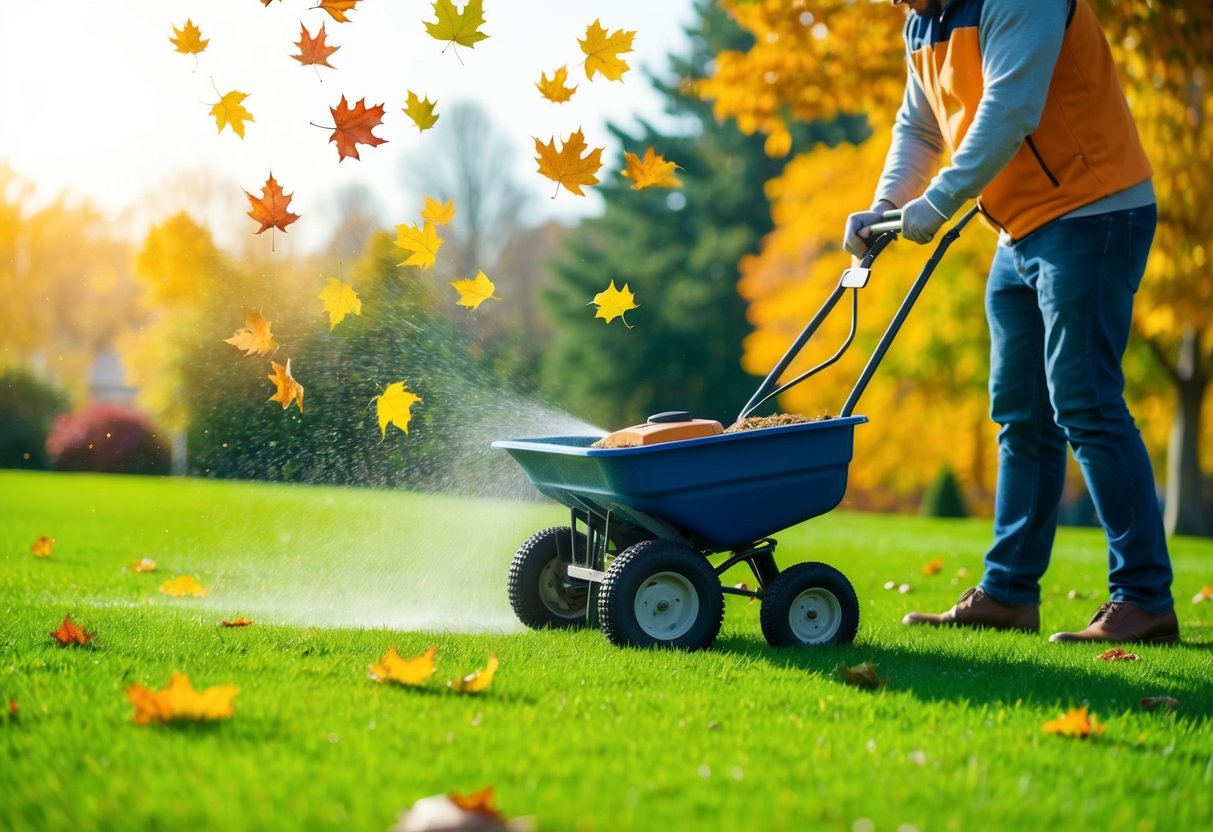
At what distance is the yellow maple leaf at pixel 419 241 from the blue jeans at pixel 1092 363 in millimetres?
1811

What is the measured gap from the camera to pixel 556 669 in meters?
3.03

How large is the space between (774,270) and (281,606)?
2087 cm

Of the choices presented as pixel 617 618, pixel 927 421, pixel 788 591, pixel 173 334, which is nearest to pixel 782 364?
pixel 788 591

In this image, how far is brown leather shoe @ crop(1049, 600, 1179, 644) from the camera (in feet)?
13.1

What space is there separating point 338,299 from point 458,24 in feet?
2.96

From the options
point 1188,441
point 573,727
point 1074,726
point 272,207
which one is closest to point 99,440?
point 1188,441

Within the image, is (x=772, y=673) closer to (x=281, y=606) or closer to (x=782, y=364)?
(x=782, y=364)

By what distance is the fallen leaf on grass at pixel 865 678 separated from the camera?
296cm

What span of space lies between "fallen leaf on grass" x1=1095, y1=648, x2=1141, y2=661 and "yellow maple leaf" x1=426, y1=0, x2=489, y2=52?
238 cm

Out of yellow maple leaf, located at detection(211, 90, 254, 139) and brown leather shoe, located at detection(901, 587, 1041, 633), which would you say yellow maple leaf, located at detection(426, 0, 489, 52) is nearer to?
yellow maple leaf, located at detection(211, 90, 254, 139)

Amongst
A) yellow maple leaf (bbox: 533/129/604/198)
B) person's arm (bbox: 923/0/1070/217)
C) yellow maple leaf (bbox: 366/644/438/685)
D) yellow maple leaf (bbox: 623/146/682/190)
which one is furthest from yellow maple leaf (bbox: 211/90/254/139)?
person's arm (bbox: 923/0/1070/217)

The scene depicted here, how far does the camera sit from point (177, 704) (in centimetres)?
233

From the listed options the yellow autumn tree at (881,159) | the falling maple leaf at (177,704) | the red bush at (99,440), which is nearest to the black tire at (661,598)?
the falling maple leaf at (177,704)

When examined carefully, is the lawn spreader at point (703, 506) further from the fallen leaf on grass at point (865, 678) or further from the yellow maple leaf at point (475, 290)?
the fallen leaf on grass at point (865, 678)
